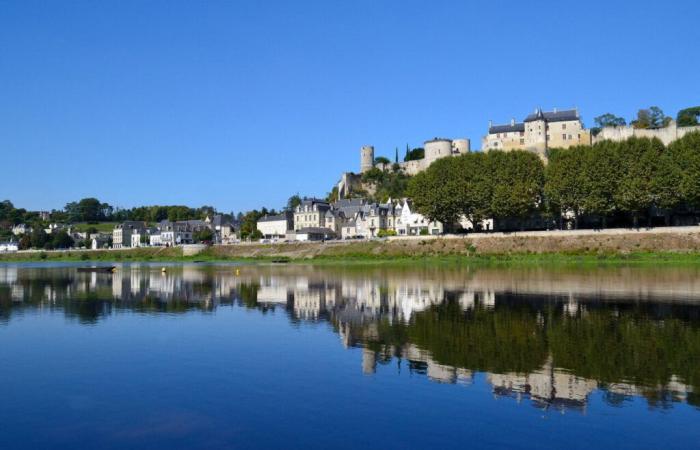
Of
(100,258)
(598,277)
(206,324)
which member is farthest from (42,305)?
(100,258)

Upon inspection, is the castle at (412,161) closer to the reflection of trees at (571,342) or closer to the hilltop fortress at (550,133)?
the hilltop fortress at (550,133)

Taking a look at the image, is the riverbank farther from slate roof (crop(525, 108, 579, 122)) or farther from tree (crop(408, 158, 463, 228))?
slate roof (crop(525, 108, 579, 122))

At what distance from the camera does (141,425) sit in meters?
12.8

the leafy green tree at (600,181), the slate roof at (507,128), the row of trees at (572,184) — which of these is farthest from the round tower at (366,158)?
the leafy green tree at (600,181)

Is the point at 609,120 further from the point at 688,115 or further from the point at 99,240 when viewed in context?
the point at 99,240

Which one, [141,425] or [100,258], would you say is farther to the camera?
[100,258]

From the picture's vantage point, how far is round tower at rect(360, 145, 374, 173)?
15000 cm

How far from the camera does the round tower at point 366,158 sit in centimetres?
15000

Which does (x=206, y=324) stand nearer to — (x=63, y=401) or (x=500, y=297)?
(x=63, y=401)

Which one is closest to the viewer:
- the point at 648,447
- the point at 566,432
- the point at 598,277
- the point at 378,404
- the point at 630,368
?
the point at 648,447

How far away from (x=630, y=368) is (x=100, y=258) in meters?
123

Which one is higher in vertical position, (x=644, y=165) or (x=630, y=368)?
(x=644, y=165)

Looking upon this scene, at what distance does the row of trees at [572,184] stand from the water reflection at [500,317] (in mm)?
23490

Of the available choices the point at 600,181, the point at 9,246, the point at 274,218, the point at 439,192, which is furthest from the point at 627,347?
the point at 9,246
